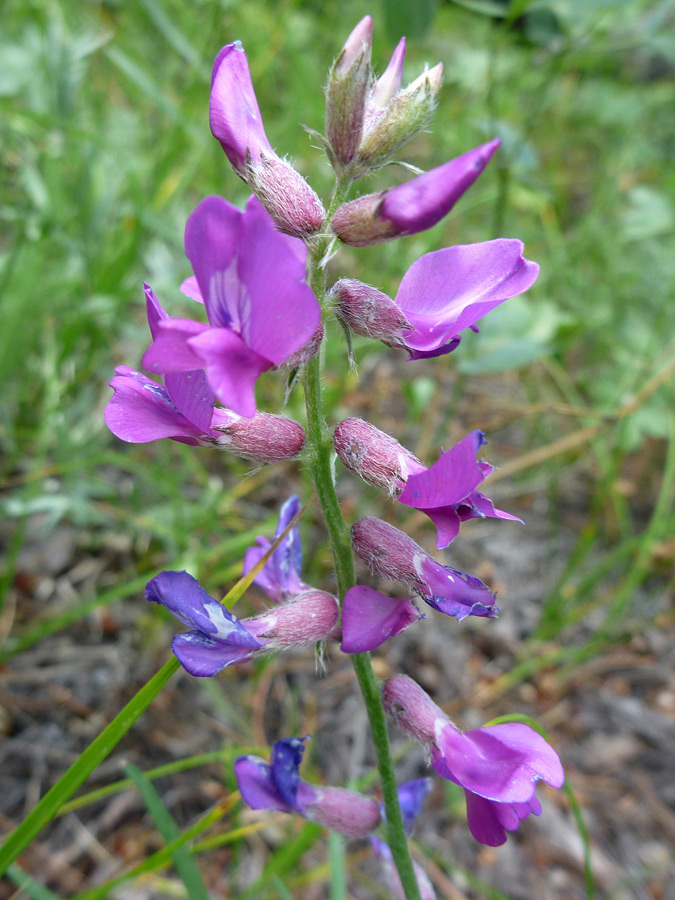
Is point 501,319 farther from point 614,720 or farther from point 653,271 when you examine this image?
point 614,720

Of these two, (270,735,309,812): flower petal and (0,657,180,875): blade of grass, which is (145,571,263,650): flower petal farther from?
(270,735,309,812): flower petal

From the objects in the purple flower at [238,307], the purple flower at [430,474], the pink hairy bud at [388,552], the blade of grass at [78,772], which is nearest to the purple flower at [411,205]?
the purple flower at [238,307]

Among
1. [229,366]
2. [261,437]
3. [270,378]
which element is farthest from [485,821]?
[270,378]

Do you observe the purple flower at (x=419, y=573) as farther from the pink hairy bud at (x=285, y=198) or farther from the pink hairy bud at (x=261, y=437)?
the pink hairy bud at (x=285, y=198)

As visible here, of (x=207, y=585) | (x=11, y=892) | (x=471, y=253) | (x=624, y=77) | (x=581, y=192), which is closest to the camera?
(x=471, y=253)

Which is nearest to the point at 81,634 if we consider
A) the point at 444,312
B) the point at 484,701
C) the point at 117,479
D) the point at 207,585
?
the point at 207,585

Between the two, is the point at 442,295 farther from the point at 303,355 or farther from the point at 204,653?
the point at 204,653

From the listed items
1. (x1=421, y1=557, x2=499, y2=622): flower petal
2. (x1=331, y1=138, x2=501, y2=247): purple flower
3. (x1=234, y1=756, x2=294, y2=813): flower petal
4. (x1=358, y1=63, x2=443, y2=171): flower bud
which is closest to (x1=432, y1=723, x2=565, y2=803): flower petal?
(x1=421, y1=557, x2=499, y2=622): flower petal
